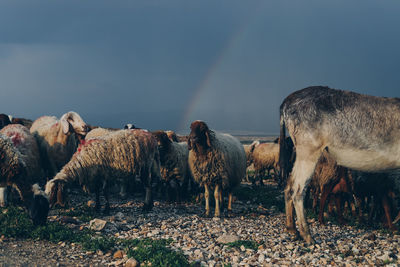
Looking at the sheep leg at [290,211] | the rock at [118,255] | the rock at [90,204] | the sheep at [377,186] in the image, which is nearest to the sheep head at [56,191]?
the rock at [90,204]

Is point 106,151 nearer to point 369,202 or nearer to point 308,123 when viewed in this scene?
point 308,123

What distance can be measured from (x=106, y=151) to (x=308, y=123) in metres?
5.61

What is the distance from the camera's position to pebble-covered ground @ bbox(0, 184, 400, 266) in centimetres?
634

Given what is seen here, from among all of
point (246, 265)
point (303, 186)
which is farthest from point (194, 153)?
point (246, 265)

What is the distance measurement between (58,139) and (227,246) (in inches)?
294

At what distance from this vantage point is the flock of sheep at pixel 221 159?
719 centimetres

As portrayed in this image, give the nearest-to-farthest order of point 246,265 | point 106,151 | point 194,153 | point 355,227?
point 246,265 < point 355,227 < point 106,151 < point 194,153

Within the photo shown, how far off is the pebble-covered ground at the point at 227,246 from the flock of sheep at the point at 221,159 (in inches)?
22.0

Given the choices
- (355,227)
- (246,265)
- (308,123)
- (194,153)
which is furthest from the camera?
(194,153)

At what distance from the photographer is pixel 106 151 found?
10.1 m

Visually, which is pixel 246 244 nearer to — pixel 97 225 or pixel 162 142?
pixel 97 225

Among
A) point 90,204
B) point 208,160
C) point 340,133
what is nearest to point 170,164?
point 208,160

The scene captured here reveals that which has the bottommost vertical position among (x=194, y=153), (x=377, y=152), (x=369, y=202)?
(x=369, y=202)

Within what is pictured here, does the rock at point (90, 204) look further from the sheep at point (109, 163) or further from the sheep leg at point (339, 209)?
the sheep leg at point (339, 209)
